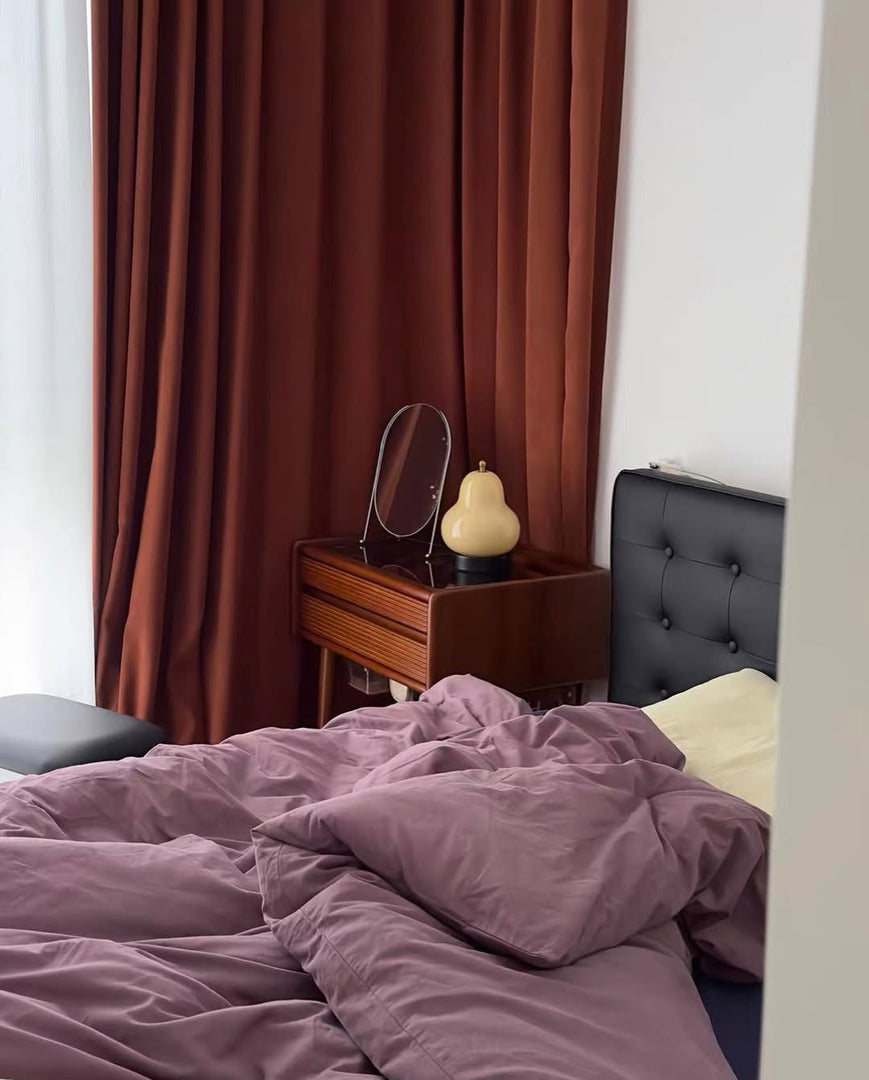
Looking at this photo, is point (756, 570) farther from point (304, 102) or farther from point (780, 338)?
point (304, 102)

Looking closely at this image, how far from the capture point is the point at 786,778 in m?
0.28

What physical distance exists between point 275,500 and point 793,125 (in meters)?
1.48

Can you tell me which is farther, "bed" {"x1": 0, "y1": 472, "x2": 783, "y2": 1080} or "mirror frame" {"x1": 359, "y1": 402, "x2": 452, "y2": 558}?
"mirror frame" {"x1": 359, "y1": 402, "x2": 452, "y2": 558}

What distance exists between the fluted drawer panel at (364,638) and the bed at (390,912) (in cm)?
65

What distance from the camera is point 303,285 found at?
10.6ft

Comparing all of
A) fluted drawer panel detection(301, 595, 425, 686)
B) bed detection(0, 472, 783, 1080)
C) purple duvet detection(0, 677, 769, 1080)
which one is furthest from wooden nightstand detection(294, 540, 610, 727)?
purple duvet detection(0, 677, 769, 1080)

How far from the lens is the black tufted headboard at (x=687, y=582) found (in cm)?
247

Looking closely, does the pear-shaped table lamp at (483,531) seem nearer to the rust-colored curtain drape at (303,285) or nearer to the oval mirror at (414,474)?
the rust-colored curtain drape at (303,285)

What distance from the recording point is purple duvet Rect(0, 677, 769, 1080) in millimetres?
1370

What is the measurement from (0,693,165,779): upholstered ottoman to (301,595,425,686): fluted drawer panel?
50cm

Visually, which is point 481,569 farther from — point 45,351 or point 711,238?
point 45,351

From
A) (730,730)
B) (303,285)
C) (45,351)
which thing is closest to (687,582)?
(730,730)

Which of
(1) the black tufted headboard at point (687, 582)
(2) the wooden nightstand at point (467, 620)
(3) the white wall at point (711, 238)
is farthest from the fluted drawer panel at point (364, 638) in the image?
(3) the white wall at point (711, 238)

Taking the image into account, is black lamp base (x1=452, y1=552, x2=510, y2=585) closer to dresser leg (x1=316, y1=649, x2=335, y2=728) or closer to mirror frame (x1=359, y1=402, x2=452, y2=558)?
mirror frame (x1=359, y1=402, x2=452, y2=558)
